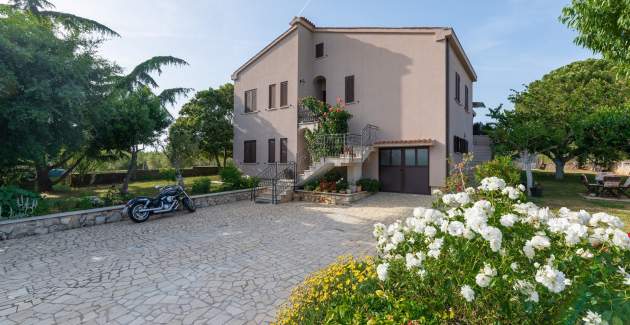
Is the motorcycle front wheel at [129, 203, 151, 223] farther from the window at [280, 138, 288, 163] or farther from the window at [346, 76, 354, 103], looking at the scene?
the window at [346, 76, 354, 103]

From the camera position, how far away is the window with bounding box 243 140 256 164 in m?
17.4

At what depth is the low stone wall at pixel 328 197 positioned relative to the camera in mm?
11242

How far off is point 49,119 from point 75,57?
2.79m

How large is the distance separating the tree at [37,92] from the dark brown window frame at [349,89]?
11473 mm

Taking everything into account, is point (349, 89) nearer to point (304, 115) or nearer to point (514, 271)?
point (304, 115)

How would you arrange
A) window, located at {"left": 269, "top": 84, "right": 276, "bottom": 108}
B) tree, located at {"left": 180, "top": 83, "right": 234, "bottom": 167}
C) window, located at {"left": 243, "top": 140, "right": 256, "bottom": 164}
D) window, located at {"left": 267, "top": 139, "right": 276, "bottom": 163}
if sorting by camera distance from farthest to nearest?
tree, located at {"left": 180, "top": 83, "right": 234, "bottom": 167}
window, located at {"left": 243, "top": 140, "right": 256, "bottom": 164}
window, located at {"left": 269, "top": 84, "right": 276, "bottom": 108}
window, located at {"left": 267, "top": 139, "right": 276, "bottom": 163}

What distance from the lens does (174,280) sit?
429cm

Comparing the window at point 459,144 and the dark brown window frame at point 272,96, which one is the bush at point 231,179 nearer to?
the dark brown window frame at point 272,96

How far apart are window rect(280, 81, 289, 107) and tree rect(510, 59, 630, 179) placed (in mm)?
14799

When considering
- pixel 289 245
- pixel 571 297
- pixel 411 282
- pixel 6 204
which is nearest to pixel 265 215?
pixel 289 245

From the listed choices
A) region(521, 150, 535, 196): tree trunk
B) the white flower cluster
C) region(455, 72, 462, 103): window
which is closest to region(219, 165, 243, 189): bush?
the white flower cluster

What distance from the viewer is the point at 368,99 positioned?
14.4 m

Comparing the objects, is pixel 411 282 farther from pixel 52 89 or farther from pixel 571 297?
pixel 52 89

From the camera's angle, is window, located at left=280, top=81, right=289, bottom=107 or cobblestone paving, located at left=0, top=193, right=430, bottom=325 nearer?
cobblestone paving, located at left=0, top=193, right=430, bottom=325
